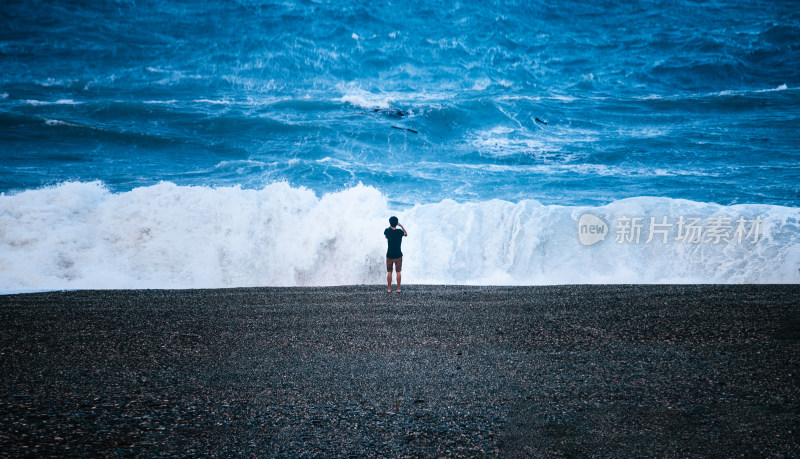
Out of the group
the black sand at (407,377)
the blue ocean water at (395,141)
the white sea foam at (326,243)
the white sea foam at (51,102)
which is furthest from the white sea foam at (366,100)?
the black sand at (407,377)

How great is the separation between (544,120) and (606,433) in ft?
55.2

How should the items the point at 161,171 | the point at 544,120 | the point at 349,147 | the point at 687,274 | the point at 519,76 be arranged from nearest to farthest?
the point at 687,274 → the point at 161,171 → the point at 349,147 → the point at 544,120 → the point at 519,76

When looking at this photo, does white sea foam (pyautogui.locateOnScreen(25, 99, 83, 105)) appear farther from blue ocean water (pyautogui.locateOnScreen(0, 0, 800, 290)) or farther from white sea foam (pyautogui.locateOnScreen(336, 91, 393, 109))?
white sea foam (pyautogui.locateOnScreen(336, 91, 393, 109))

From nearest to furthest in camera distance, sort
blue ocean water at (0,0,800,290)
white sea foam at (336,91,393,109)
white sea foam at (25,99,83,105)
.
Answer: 1. blue ocean water at (0,0,800,290)
2. white sea foam at (25,99,83,105)
3. white sea foam at (336,91,393,109)

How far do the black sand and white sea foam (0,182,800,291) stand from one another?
2867mm

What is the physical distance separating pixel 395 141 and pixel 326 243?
765 centimetres

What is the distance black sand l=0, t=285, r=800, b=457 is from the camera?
3.47m

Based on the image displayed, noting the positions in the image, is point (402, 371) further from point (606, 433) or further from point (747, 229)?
point (747, 229)

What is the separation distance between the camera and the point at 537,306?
7363mm

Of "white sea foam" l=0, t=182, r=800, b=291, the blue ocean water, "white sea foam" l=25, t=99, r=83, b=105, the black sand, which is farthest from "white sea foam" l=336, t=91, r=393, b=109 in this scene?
the black sand

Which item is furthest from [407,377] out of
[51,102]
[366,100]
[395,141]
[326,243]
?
[51,102]

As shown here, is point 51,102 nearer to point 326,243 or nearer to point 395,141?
point 395,141

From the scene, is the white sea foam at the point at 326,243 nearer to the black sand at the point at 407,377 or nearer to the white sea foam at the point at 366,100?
the black sand at the point at 407,377

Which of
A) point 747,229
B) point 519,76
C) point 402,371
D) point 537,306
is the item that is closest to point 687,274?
point 747,229
